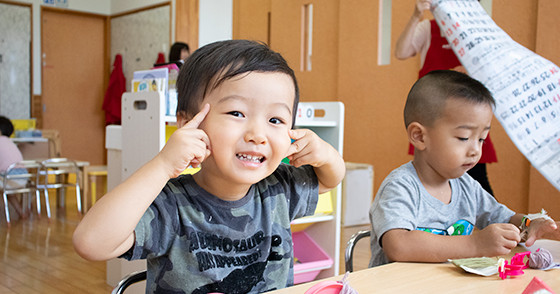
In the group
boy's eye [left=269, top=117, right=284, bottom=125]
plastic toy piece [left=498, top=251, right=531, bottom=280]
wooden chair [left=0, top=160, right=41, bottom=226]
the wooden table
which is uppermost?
boy's eye [left=269, top=117, right=284, bottom=125]

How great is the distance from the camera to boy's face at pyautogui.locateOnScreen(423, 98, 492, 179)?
119 centimetres

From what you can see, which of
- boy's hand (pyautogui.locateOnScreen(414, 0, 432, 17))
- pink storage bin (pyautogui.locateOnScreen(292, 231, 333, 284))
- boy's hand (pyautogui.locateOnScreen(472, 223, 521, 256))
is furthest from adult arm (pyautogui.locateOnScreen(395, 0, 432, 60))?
boy's hand (pyautogui.locateOnScreen(472, 223, 521, 256))

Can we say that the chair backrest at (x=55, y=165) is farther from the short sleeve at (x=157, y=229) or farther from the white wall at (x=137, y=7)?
the short sleeve at (x=157, y=229)

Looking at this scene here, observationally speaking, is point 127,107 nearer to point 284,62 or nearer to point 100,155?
point 284,62

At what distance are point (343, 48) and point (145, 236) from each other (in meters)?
4.87

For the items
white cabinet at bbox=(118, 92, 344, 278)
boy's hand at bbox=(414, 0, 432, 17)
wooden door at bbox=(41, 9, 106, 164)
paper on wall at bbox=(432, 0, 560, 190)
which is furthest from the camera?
wooden door at bbox=(41, 9, 106, 164)

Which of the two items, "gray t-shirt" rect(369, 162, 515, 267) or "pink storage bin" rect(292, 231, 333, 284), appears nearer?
"gray t-shirt" rect(369, 162, 515, 267)

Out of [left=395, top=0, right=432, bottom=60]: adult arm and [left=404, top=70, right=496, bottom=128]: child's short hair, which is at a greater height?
[left=395, top=0, right=432, bottom=60]: adult arm

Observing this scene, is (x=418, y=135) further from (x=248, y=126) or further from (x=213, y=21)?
(x=213, y=21)

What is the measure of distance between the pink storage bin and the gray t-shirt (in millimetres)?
1253

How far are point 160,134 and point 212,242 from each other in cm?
136

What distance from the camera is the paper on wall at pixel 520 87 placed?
4.88 feet

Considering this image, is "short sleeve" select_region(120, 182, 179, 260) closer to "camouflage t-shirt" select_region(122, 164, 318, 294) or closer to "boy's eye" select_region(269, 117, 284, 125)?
"camouflage t-shirt" select_region(122, 164, 318, 294)

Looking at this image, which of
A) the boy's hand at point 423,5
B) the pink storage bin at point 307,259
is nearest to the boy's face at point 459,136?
the boy's hand at point 423,5
